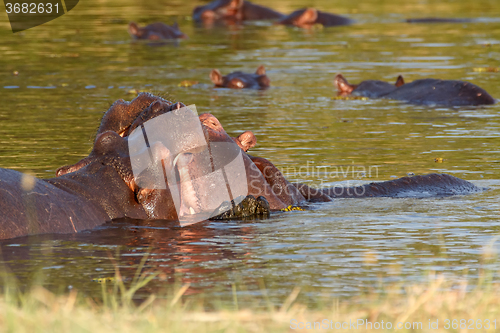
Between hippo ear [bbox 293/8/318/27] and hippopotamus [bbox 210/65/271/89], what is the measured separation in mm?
9518

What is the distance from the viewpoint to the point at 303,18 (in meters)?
24.1

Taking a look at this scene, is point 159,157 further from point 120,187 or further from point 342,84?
point 342,84

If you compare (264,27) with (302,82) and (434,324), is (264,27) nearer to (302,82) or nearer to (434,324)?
(302,82)

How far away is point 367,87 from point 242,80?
2.20 metres

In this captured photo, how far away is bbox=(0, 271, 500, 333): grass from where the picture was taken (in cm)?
321

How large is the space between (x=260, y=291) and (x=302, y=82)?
11.0m

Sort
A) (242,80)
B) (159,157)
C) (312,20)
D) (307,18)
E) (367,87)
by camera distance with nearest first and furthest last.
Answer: (159,157) → (367,87) → (242,80) → (307,18) → (312,20)

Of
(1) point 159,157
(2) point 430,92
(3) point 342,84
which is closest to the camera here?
(1) point 159,157

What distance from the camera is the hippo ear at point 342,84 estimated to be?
13.6 m

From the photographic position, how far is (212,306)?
3.78 meters

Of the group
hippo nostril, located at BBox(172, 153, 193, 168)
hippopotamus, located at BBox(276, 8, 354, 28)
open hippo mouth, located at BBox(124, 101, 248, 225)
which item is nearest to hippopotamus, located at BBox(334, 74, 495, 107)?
open hippo mouth, located at BBox(124, 101, 248, 225)

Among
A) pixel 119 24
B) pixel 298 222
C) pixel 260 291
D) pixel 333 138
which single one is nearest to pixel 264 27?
pixel 119 24

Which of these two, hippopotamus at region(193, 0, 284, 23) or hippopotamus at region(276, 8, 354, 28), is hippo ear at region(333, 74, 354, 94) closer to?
hippopotamus at region(276, 8, 354, 28)

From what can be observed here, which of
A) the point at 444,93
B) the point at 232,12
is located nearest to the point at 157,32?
the point at 232,12
